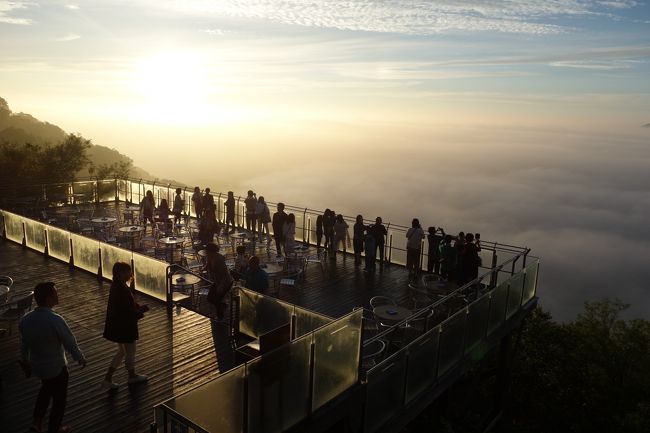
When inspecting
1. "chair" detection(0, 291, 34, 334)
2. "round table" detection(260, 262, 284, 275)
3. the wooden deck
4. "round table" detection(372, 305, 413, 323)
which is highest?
"chair" detection(0, 291, 34, 334)

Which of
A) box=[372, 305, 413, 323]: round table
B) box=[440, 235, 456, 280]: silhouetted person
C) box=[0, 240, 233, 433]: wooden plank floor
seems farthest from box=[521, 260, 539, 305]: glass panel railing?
box=[0, 240, 233, 433]: wooden plank floor

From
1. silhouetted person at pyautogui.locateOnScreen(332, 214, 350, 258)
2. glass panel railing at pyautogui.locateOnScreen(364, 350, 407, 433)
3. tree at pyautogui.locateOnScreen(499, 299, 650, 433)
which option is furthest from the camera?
tree at pyautogui.locateOnScreen(499, 299, 650, 433)

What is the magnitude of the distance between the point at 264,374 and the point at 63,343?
7.64ft

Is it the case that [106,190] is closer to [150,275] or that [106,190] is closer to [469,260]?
[150,275]

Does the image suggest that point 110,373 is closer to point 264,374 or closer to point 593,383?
point 264,374

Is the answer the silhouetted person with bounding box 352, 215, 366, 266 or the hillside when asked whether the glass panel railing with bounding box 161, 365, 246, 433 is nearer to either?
the silhouetted person with bounding box 352, 215, 366, 266

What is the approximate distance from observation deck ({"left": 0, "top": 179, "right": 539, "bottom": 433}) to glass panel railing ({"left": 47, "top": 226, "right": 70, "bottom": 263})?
6 cm

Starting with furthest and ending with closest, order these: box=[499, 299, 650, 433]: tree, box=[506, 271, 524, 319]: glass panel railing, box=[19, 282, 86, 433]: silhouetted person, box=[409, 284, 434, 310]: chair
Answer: box=[499, 299, 650, 433]: tree
box=[409, 284, 434, 310]: chair
box=[506, 271, 524, 319]: glass panel railing
box=[19, 282, 86, 433]: silhouetted person

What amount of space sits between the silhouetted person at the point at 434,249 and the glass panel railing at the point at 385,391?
7277mm

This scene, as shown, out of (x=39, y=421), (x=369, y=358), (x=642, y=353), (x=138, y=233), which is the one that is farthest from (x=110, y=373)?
(x=642, y=353)

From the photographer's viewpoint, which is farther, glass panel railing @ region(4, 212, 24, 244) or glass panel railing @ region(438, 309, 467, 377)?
glass panel railing @ region(4, 212, 24, 244)

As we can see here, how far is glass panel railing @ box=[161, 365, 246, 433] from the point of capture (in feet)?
16.2

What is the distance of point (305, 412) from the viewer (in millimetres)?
6602

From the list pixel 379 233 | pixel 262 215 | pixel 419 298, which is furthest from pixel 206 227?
pixel 419 298
